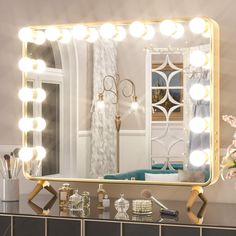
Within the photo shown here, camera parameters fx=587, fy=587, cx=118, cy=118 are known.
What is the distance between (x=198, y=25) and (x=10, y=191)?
1.40 meters

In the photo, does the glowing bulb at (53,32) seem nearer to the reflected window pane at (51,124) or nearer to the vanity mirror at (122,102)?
the vanity mirror at (122,102)

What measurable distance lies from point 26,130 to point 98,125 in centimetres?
44

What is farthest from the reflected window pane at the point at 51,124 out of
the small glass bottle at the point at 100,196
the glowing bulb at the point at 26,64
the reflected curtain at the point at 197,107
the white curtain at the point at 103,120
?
the reflected curtain at the point at 197,107

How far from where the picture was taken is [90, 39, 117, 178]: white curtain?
3.25 m

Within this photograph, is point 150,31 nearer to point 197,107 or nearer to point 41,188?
point 197,107

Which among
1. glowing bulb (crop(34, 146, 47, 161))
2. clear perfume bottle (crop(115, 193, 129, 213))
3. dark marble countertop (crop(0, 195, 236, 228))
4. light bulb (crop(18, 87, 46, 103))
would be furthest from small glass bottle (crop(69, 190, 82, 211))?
light bulb (crop(18, 87, 46, 103))

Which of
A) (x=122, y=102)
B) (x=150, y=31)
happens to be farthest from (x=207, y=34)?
(x=122, y=102)

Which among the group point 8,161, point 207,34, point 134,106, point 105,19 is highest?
point 105,19

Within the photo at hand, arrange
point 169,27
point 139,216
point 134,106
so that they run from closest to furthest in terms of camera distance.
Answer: point 139,216
point 169,27
point 134,106

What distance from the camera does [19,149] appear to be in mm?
3426

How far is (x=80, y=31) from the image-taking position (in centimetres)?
329

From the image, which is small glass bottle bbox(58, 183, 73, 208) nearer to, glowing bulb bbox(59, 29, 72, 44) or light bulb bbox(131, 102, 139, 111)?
light bulb bbox(131, 102, 139, 111)

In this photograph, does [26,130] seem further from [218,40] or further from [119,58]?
[218,40]

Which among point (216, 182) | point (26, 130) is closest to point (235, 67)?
point (216, 182)
